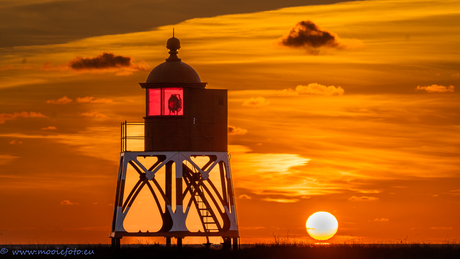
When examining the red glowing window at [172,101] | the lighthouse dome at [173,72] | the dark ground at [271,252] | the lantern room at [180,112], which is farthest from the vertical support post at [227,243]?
the lighthouse dome at [173,72]

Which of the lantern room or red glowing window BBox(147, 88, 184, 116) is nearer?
the lantern room

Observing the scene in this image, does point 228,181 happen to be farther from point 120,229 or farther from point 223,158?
point 120,229

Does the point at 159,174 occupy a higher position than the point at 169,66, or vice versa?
the point at 169,66

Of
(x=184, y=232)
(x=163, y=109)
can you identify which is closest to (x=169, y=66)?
(x=163, y=109)

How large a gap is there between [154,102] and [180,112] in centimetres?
157

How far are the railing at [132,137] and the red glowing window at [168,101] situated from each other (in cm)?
154

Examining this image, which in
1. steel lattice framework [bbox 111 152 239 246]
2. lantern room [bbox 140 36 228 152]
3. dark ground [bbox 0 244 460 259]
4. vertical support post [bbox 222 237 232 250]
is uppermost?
lantern room [bbox 140 36 228 152]

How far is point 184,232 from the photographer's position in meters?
47.5

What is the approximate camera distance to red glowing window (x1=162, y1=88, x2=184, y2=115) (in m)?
48.5

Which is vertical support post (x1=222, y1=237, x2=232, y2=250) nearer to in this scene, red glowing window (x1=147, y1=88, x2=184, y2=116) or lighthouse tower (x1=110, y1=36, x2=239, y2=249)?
lighthouse tower (x1=110, y1=36, x2=239, y2=249)

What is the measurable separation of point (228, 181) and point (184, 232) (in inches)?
156

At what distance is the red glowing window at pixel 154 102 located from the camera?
48.5m

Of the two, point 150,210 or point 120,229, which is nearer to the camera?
point 120,229

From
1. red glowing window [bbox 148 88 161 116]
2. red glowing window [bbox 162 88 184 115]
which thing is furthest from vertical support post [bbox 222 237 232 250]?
red glowing window [bbox 148 88 161 116]
